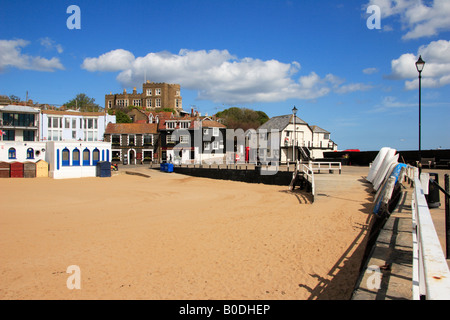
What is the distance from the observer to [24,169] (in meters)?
34.6

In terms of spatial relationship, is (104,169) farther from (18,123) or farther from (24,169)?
(18,123)

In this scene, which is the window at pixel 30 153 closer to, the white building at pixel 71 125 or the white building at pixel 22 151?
the white building at pixel 22 151

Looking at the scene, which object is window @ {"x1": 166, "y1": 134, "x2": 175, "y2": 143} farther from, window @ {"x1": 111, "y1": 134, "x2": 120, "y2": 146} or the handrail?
the handrail

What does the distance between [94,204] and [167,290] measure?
42.5ft

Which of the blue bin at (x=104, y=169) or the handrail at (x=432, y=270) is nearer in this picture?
the handrail at (x=432, y=270)

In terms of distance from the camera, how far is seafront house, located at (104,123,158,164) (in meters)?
55.1

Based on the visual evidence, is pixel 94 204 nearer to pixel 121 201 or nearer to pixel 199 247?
pixel 121 201

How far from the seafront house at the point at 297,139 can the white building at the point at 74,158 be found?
25.2 meters

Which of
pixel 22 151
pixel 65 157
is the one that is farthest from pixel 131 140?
pixel 22 151

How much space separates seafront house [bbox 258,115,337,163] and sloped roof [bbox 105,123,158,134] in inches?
808

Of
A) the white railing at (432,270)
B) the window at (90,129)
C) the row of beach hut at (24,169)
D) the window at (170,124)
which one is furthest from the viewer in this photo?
the window at (170,124)

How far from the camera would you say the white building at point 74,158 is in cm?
3509

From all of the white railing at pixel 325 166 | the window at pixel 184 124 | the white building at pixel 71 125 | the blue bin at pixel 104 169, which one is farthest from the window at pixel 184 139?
the white railing at pixel 325 166

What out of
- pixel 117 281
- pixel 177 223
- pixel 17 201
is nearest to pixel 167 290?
pixel 117 281
